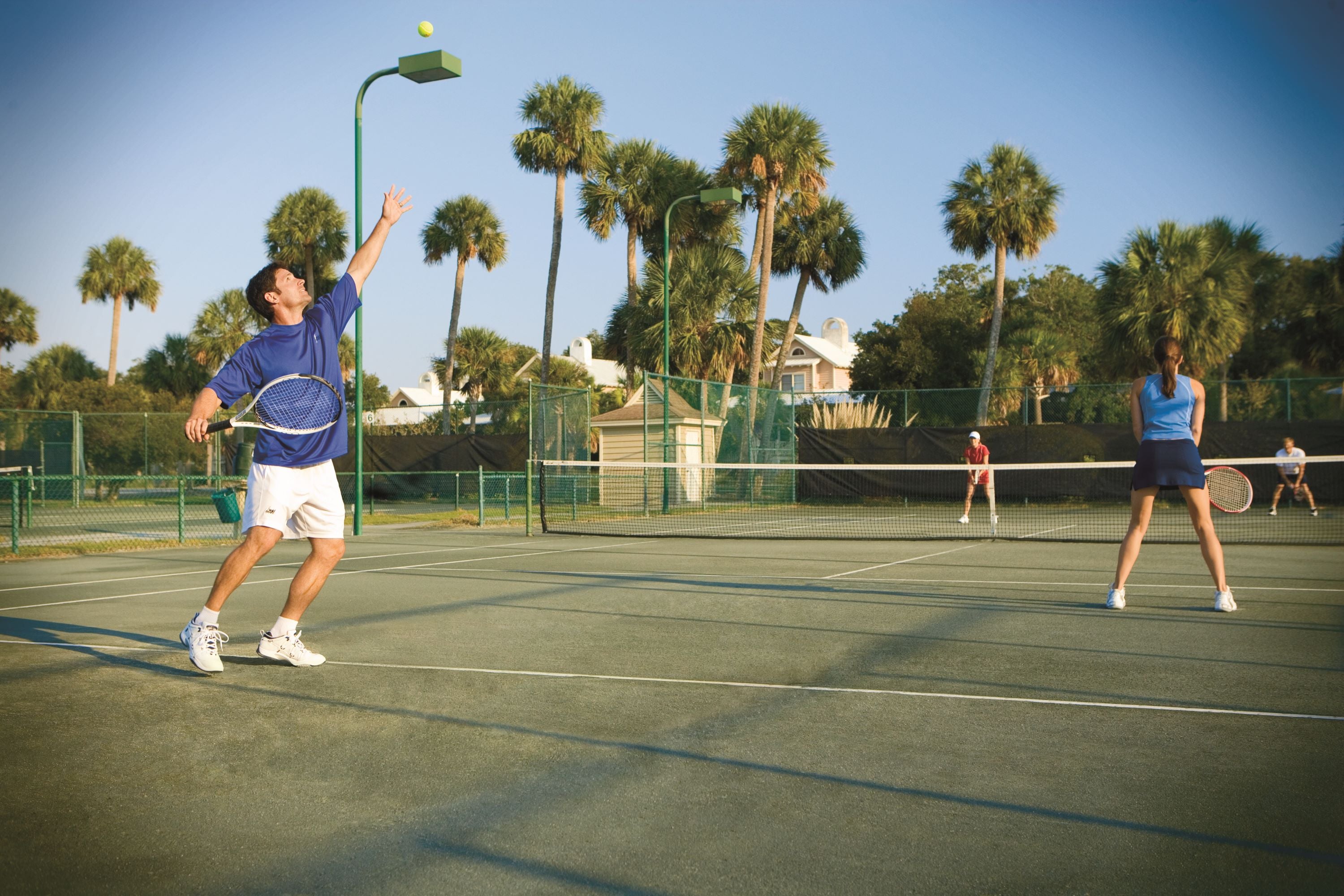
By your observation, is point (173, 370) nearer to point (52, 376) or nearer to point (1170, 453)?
point (52, 376)

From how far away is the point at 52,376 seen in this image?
47.6 m

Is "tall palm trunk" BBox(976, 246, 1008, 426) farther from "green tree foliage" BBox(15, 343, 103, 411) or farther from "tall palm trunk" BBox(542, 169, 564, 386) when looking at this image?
"green tree foliage" BBox(15, 343, 103, 411)

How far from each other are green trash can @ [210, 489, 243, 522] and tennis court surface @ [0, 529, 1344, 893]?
144 inches

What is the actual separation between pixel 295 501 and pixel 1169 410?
17.3 ft

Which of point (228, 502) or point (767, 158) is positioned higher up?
point (767, 158)

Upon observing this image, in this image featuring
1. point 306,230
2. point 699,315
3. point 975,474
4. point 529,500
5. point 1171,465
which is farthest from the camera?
point 306,230

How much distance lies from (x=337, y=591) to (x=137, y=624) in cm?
188

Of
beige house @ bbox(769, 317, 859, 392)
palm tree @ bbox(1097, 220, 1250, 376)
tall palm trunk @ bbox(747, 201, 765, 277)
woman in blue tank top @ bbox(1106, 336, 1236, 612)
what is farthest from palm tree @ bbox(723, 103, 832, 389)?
beige house @ bbox(769, 317, 859, 392)

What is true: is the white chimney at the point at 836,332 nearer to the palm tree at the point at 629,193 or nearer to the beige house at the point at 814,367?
the beige house at the point at 814,367

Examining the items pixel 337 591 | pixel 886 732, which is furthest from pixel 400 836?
pixel 337 591

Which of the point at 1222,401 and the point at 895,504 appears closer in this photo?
the point at 895,504

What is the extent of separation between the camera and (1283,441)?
21.8 m

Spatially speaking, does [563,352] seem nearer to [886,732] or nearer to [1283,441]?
[1283,441]

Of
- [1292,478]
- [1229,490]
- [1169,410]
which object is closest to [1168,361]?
[1169,410]
